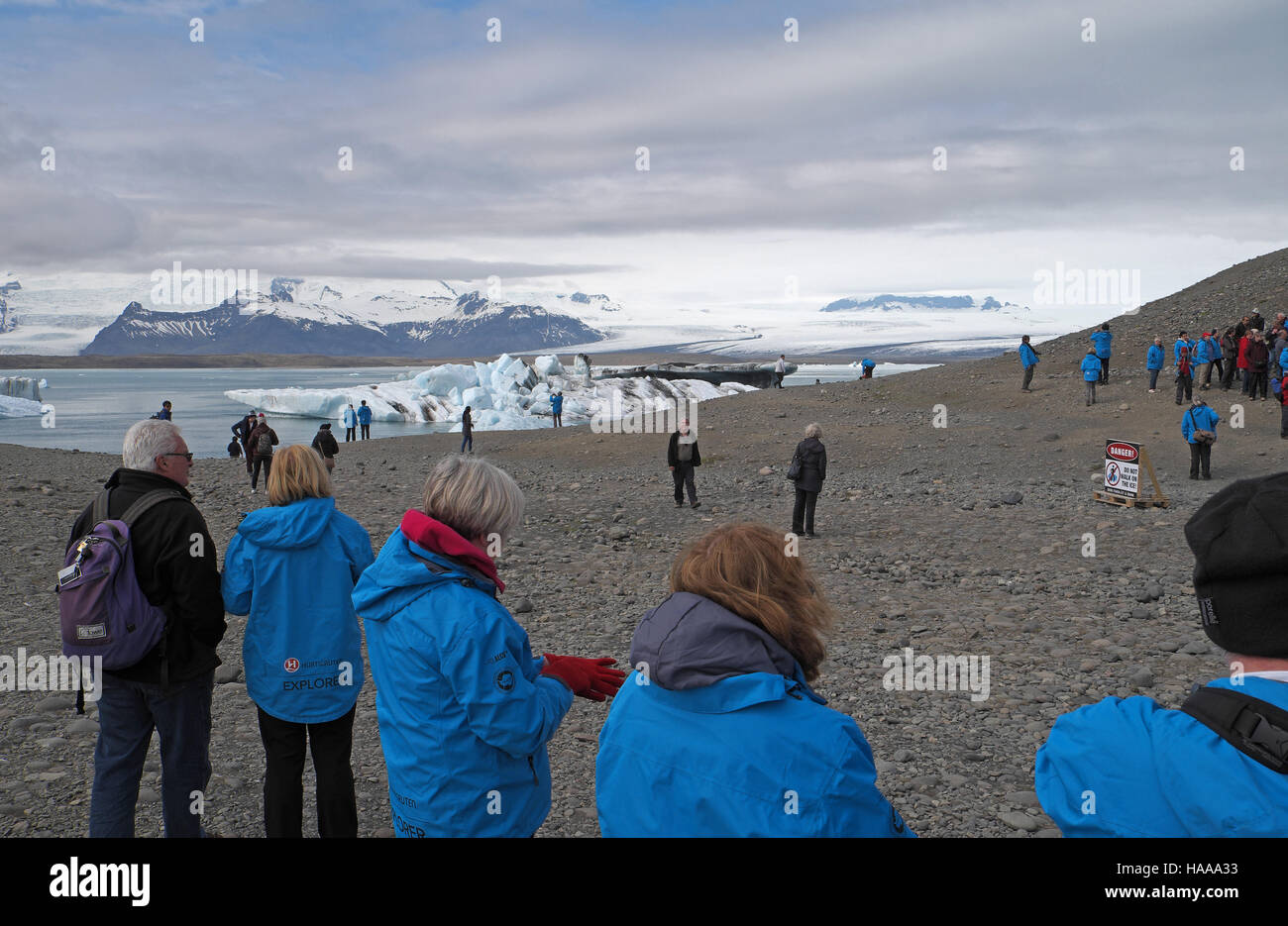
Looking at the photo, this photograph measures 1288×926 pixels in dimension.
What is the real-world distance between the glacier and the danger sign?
37.2 metres

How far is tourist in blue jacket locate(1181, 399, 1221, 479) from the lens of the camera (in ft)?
49.2

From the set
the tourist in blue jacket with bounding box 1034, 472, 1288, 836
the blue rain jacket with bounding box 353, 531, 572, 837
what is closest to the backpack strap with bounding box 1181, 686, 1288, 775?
the tourist in blue jacket with bounding box 1034, 472, 1288, 836

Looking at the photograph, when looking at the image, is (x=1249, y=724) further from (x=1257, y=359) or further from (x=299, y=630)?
(x=1257, y=359)

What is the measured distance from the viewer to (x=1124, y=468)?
13.3 metres

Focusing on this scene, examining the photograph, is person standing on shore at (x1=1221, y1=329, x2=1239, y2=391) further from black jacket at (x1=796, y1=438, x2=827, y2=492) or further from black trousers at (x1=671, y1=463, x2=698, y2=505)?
black jacket at (x1=796, y1=438, x2=827, y2=492)

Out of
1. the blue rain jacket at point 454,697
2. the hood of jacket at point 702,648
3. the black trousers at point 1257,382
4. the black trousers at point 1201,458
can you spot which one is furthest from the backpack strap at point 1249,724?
the black trousers at point 1257,382

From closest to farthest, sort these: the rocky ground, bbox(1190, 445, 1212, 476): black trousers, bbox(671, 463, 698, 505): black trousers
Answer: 1. the rocky ground
2. bbox(671, 463, 698, 505): black trousers
3. bbox(1190, 445, 1212, 476): black trousers

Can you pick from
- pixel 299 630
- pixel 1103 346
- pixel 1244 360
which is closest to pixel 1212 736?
pixel 299 630

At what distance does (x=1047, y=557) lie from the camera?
34.3ft

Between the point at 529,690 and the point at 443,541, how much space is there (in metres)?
0.53

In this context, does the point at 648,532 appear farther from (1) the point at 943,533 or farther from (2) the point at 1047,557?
(2) the point at 1047,557

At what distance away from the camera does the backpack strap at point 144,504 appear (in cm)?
350

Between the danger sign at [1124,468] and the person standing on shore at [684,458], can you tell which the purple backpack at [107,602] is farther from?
the danger sign at [1124,468]

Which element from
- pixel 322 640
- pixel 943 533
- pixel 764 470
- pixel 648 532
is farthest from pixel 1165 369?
pixel 322 640
